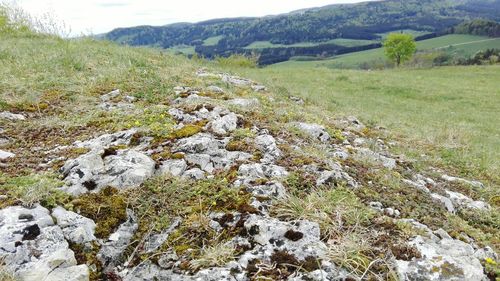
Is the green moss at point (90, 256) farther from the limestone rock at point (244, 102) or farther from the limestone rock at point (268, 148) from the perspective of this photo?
the limestone rock at point (244, 102)

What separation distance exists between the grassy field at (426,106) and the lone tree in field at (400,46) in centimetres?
3819

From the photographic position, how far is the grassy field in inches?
416

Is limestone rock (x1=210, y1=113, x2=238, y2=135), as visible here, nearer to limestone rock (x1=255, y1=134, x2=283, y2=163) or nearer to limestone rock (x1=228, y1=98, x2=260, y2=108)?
limestone rock (x1=255, y1=134, x2=283, y2=163)

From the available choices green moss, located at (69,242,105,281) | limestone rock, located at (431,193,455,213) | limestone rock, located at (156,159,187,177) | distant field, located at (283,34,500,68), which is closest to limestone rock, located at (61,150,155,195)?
limestone rock, located at (156,159,187,177)

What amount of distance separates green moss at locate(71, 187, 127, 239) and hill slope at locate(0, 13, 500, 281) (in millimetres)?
15

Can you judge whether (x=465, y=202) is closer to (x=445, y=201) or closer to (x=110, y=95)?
(x=445, y=201)

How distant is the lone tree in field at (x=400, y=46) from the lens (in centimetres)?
7819

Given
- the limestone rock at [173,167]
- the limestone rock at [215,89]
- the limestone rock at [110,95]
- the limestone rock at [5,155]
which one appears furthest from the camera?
the limestone rock at [215,89]

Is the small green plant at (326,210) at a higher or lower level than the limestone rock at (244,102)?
lower

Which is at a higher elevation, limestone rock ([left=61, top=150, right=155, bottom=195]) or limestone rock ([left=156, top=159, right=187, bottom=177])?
limestone rock ([left=61, top=150, right=155, bottom=195])

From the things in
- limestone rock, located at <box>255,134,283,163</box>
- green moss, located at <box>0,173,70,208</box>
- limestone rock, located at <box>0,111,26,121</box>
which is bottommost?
limestone rock, located at <box>255,134,283,163</box>

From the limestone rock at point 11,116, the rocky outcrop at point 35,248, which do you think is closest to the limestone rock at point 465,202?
the rocky outcrop at point 35,248

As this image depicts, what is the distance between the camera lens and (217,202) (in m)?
4.69

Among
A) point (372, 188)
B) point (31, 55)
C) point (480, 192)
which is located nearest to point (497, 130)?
point (480, 192)
